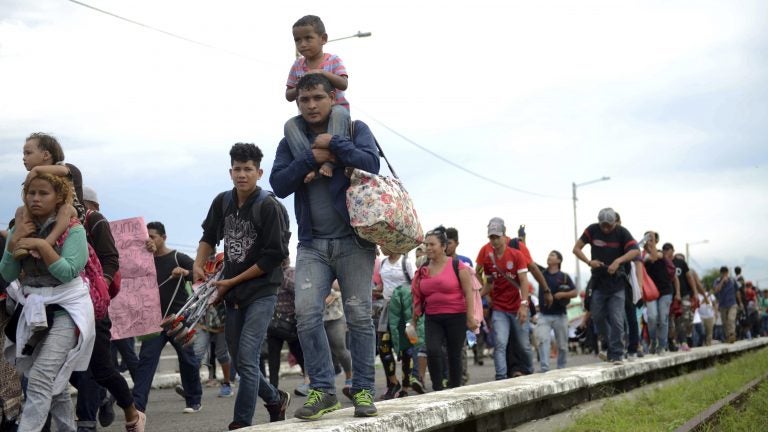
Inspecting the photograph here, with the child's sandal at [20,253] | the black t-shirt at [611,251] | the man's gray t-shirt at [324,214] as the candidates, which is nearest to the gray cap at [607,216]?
the black t-shirt at [611,251]

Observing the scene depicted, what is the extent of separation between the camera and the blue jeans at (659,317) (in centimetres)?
1698

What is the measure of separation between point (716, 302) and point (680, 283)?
7225 mm

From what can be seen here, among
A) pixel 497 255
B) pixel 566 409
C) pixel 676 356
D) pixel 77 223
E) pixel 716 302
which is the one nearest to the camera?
pixel 77 223

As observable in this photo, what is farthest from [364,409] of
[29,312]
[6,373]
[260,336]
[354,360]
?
[6,373]

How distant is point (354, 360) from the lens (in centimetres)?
589

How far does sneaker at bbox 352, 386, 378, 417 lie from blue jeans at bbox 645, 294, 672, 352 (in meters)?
12.0

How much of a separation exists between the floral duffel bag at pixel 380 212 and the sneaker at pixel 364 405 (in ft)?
2.70

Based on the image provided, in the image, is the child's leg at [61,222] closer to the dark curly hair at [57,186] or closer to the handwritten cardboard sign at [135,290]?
the dark curly hair at [57,186]

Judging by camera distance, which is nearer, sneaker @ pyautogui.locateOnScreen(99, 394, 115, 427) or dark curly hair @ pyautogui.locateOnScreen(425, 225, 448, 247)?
sneaker @ pyautogui.locateOnScreen(99, 394, 115, 427)

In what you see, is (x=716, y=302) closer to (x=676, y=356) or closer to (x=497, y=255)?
(x=676, y=356)

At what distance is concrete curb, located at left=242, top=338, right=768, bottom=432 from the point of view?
5402 mm

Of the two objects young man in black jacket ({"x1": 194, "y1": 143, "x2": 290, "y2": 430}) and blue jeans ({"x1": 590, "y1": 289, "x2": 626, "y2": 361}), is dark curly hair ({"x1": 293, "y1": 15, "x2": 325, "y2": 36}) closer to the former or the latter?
young man in black jacket ({"x1": 194, "y1": 143, "x2": 290, "y2": 430})

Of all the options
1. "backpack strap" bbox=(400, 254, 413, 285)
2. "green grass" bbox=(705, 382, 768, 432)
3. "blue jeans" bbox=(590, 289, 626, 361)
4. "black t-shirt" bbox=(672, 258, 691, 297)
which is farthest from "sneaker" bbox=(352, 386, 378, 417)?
"black t-shirt" bbox=(672, 258, 691, 297)

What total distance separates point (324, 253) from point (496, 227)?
6.63 metres
